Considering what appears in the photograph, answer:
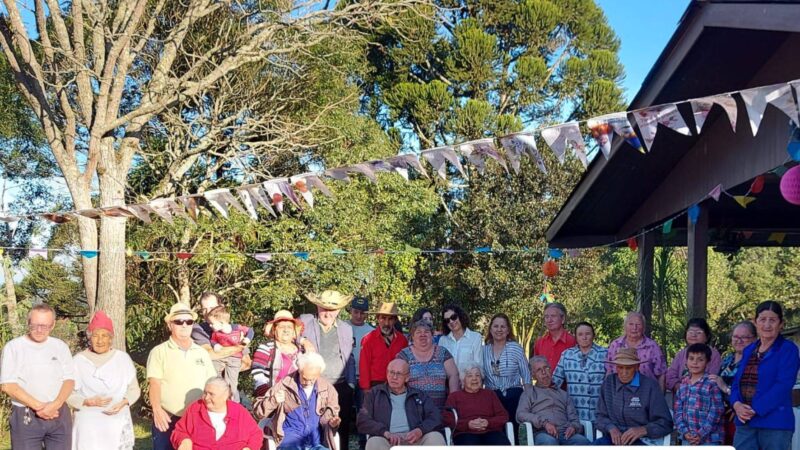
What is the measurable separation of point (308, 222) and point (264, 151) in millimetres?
1336

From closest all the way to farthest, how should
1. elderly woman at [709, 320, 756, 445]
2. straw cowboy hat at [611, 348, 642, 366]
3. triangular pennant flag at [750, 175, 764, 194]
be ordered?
elderly woman at [709, 320, 756, 445] → straw cowboy hat at [611, 348, 642, 366] → triangular pennant flag at [750, 175, 764, 194]

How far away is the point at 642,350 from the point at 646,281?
3.00 m

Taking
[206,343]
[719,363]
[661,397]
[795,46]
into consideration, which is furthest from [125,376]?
[795,46]

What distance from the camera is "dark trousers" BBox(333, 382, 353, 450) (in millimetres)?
6074

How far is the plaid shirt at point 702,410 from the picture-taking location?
16.6 ft

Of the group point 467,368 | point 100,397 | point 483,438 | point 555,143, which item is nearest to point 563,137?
point 555,143

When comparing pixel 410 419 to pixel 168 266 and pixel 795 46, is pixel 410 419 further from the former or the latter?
pixel 168 266

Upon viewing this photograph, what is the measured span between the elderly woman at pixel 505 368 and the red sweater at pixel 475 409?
25cm

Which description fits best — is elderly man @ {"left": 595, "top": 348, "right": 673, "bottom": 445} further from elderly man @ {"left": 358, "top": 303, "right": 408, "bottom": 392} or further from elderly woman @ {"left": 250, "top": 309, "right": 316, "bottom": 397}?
elderly woman @ {"left": 250, "top": 309, "right": 316, "bottom": 397}

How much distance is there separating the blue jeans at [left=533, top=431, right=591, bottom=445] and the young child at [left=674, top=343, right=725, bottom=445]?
68 centimetres

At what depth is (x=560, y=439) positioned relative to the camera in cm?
566

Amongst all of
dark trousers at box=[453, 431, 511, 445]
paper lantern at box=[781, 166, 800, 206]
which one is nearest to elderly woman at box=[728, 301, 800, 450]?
paper lantern at box=[781, 166, 800, 206]

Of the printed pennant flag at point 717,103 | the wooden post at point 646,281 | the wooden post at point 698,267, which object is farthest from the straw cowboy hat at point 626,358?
the wooden post at point 646,281

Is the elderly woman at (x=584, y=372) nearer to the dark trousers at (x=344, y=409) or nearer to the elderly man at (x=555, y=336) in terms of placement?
the elderly man at (x=555, y=336)
